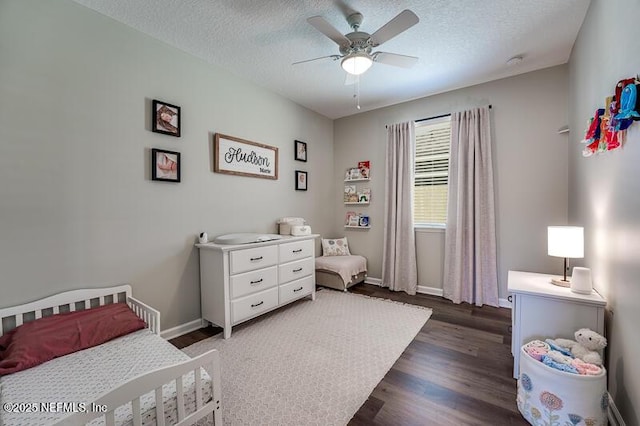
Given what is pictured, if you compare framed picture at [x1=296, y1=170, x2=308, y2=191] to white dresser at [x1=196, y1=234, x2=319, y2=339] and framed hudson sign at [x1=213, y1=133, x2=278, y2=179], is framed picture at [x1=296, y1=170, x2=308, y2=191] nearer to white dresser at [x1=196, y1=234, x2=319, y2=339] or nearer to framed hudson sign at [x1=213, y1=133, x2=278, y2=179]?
framed hudson sign at [x1=213, y1=133, x2=278, y2=179]

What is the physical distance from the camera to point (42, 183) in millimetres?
1812

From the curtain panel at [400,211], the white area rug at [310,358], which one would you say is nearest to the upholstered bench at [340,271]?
the curtain panel at [400,211]

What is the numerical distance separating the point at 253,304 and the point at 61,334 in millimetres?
1385

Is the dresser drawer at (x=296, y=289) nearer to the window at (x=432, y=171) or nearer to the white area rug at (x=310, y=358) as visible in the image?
the white area rug at (x=310, y=358)

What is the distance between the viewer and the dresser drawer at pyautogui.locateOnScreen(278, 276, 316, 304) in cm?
298

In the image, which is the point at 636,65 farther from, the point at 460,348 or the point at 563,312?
the point at 460,348

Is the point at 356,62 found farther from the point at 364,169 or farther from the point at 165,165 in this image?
the point at 364,169

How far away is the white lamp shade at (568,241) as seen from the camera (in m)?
1.82

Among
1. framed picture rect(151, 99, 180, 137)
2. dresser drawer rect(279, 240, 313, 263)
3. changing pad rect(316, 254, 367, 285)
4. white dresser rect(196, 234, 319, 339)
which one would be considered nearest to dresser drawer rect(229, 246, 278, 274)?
white dresser rect(196, 234, 319, 339)

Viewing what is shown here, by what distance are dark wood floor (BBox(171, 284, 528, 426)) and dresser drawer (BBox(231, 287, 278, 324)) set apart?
327 mm

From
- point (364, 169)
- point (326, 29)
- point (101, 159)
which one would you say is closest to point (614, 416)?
point (326, 29)

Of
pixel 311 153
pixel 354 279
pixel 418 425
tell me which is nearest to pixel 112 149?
pixel 311 153

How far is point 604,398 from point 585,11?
2627 millimetres

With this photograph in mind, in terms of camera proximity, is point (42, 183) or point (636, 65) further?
point (42, 183)
